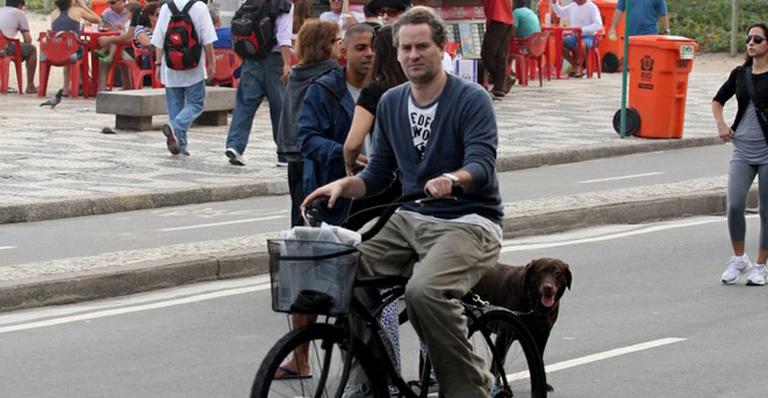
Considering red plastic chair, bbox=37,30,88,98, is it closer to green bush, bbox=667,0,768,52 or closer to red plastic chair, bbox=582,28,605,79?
red plastic chair, bbox=582,28,605,79

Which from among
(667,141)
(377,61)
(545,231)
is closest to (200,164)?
(545,231)

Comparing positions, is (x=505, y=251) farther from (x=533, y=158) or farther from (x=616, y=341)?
(x=533, y=158)

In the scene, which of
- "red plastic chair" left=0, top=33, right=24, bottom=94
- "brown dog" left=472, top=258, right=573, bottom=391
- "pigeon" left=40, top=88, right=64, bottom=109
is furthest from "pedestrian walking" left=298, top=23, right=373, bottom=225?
"red plastic chair" left=0, top=33, right=24, bottom=94

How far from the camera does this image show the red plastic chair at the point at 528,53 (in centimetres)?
2617

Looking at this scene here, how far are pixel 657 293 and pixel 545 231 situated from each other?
2595mm

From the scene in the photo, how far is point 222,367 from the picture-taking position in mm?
7973

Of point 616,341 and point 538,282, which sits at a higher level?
point 538,282

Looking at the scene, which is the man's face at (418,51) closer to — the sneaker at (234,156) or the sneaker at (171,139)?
the sneaker at (234,156)

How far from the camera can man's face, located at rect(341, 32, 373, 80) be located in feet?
25.0

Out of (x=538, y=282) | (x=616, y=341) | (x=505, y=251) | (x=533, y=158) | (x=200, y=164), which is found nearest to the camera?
(x=538, y=282)

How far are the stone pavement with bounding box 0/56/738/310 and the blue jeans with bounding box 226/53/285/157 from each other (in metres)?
0.35

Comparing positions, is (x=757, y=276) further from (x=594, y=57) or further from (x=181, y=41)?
(x=594, y=57)

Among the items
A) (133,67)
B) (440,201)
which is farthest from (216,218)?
(133,67)

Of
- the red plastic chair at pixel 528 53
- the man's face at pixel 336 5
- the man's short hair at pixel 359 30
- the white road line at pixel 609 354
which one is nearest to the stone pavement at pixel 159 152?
the red plastic chair at pixel 528 53
